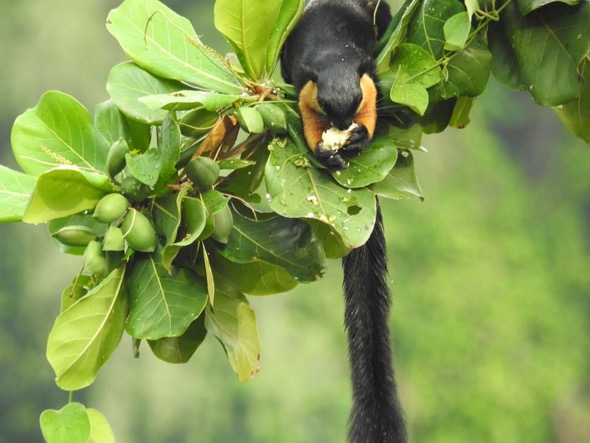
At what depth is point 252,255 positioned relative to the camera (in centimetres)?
101

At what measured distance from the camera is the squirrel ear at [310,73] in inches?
45.1

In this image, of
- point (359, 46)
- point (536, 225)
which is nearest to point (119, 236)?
point (359, 46)

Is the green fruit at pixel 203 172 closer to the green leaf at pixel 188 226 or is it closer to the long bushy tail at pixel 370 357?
the green leaf at pixel 188 226

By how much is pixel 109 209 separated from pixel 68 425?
198 millimetres

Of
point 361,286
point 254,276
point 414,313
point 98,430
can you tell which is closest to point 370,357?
point 361,286

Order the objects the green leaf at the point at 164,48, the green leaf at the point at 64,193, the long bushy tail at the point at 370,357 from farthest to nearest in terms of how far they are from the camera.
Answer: the long bushy tail at the point at 370,357 < the green leaf at the point at 164,48 < the green leaf at the point at 64,193

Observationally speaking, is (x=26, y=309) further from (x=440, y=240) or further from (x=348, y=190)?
(x=348, y=190)

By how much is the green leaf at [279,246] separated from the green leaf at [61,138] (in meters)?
0.14

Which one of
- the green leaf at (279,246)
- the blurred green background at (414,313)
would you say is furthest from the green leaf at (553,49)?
the blurred green background at (414,313)

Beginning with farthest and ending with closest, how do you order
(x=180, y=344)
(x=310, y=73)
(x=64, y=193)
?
(x=310, y=73) → (x=180, y=344) → (x=64, y=193)

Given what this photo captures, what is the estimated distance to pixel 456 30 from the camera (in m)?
1.01

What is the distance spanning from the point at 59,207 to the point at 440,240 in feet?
19.7

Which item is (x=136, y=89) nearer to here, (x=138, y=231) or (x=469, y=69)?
(x=138, y=231)

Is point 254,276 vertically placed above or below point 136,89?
below
